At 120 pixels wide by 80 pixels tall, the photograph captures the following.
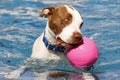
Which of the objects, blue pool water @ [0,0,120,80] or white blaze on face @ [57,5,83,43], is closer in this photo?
white blaze on face @ [57,5,83,43]

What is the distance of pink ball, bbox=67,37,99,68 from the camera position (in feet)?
22.7

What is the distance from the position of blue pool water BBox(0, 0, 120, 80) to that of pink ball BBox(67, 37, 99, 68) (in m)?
0.45

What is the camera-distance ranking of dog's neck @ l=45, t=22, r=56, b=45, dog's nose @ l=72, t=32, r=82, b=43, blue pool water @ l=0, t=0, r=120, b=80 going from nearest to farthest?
dog's nose @ l=72, t=32, r=82, b=43, dog's neck @ l=45, t=22, r=56, b=45, blue pool water @ l=0, t=0, r=120, b=80

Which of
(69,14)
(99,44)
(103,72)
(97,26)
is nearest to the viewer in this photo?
(69,14)

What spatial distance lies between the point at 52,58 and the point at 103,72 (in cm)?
93

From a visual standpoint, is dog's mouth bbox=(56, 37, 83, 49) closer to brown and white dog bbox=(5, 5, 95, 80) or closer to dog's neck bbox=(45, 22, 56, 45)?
brown and white dog bbox=(5, 5, 95, 80)

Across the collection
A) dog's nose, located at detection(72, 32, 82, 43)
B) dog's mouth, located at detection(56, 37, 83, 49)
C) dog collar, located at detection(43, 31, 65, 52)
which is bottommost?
dog collar, located at detection(43, 31, 65, 52)

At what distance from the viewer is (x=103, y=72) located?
7.67 meters

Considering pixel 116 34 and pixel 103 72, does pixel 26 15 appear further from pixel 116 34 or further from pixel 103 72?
pixel 103 72

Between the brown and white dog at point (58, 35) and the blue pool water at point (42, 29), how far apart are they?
0.25m

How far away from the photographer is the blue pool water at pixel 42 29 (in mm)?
8031

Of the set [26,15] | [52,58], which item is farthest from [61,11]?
[26,15]

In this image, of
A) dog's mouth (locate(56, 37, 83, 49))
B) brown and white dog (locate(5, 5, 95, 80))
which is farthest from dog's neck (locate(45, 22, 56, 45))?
dog's mouth (locate(56, 37, 83, 49))

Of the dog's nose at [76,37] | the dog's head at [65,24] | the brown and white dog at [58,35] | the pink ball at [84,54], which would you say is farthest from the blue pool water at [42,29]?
the dog's nose at [76,37]
